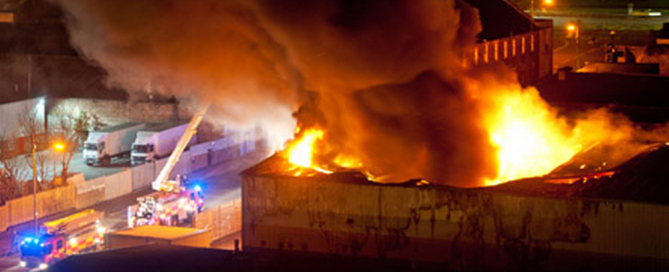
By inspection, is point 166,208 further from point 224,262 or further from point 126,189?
point 224,262

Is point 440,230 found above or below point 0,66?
below

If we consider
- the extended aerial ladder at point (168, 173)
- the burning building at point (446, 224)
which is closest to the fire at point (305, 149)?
the burning building at point (446, 224)

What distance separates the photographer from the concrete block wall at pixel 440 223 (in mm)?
19203

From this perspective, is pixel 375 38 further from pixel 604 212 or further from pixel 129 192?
pixel 129 192

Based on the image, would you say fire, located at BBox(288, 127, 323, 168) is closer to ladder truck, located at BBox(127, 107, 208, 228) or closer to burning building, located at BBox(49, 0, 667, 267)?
burning building, located at BBox(49, 0, 667, 267)

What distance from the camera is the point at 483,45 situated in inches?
1490

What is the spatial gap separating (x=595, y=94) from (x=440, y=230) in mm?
15683

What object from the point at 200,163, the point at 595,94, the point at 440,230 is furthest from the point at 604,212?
the point at 200,163

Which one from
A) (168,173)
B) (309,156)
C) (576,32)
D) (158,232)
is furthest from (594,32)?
(309,156)

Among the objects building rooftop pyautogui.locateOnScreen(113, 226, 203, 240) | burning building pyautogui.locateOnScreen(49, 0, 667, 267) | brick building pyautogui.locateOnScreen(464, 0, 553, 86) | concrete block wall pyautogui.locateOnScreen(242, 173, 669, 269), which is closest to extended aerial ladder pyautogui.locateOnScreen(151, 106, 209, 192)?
building rooftop pyautogui.locateOnScreen(113, 226, 203, 240)

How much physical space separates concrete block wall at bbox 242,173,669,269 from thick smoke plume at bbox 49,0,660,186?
1203 millimetres

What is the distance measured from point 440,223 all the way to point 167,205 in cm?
1240

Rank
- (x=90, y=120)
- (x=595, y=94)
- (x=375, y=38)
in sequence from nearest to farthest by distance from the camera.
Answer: (x=375, y=38) → (x=595, y=94) → (x=90, y=120)

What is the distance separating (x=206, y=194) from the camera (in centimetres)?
3478
